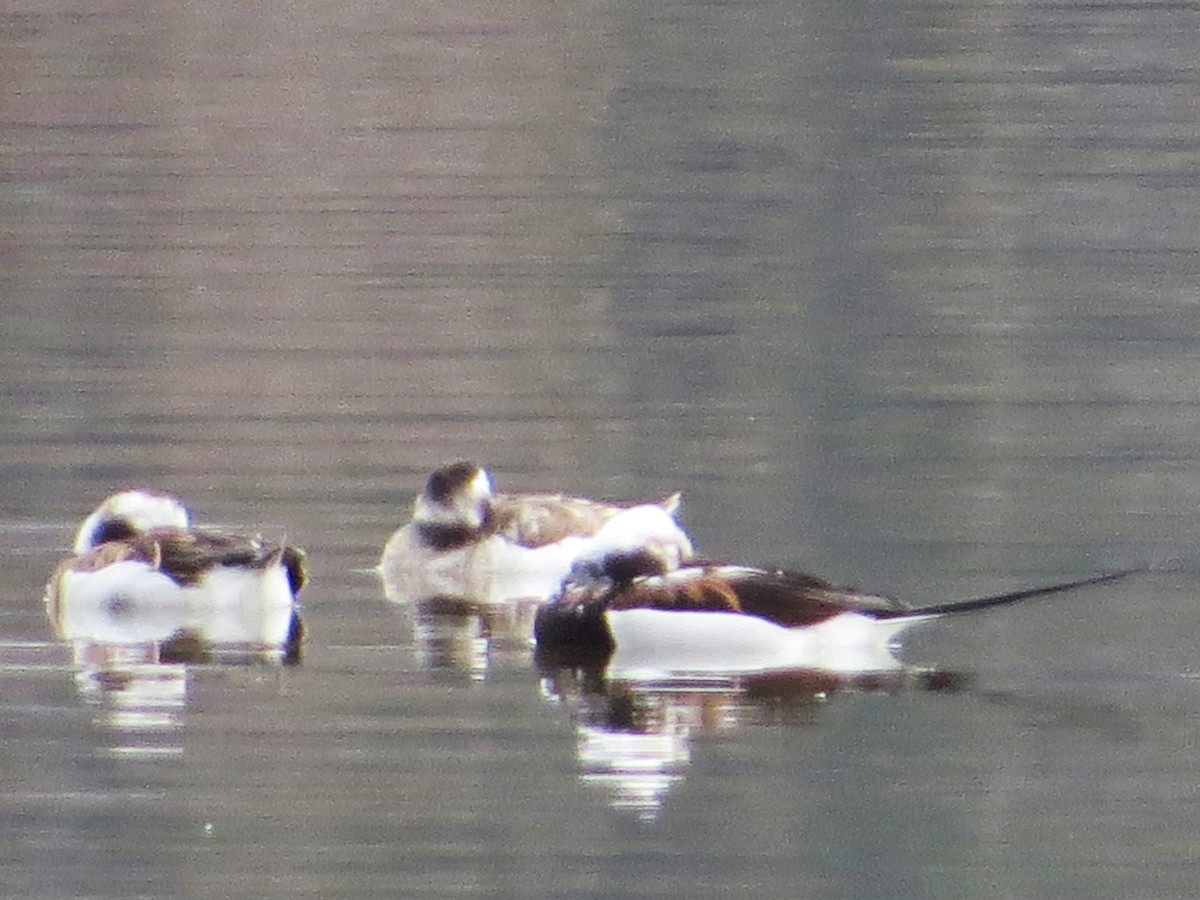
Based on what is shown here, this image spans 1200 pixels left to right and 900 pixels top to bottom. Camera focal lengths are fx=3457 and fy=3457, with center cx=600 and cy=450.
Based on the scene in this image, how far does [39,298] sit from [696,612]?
10840 mm

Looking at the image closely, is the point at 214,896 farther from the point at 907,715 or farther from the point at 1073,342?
the point at 1073,342

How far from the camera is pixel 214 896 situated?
861 centimetres

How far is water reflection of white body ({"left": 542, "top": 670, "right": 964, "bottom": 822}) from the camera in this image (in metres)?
9.88

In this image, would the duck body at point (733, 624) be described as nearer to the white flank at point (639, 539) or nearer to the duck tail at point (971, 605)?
the duck tail at point (971, 605)

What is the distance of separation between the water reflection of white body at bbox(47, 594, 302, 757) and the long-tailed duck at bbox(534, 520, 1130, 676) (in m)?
1.03

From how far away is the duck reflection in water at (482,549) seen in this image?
13.6 metres

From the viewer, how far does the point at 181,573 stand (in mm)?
13000

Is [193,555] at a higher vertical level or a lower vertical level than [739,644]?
higher

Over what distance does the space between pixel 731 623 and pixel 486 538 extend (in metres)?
3.12

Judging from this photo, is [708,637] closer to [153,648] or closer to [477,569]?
[153,648]

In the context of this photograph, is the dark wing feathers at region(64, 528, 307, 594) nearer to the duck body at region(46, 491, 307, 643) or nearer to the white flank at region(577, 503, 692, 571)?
the duck body at region(46, 491, 307, 643)

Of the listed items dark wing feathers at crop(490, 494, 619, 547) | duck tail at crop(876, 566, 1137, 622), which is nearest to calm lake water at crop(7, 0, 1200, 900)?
duck tail at crop(876, 566, 1137, 622)

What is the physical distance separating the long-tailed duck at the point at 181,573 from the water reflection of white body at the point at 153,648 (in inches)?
0.7

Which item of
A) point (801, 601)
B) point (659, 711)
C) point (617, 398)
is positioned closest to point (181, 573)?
point (801, 601)
